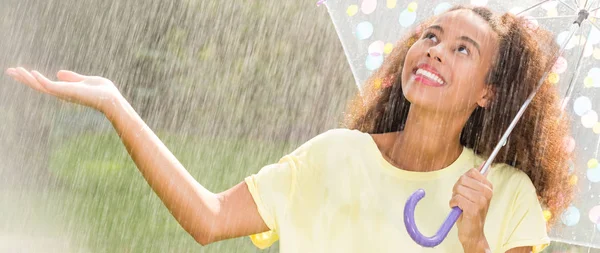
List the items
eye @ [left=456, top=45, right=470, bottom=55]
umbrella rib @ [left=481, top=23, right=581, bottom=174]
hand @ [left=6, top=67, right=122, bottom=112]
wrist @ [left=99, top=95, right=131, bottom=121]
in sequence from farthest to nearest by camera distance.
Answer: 1. eye @ [left=456, top=45, right=470, bottom=55]
2. umbrella rib @ [left=481, top=23, right=581, bottom=174]
3. wrist @ [left=99, top=95, right=131, bottom=121]
4. hand @ [left=6, top=67, right=122, bottom=112]

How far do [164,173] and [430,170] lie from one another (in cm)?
72

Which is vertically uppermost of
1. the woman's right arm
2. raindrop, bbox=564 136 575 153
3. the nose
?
the nose

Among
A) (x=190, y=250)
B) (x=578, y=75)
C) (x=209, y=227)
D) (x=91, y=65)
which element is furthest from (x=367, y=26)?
(x=91, y=65)

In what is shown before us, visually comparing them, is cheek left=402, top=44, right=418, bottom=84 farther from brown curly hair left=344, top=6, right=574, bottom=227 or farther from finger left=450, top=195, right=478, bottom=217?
finger left=450, top=195, right=478, bottom=217

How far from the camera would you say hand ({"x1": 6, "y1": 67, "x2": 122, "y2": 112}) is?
7.42 feet

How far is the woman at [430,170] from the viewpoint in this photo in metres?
2.52

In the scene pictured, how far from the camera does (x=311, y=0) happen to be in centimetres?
1145

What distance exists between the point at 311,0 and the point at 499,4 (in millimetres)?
8681

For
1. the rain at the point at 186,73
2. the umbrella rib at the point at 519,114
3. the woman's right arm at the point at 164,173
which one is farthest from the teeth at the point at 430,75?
the rain at the point at 186,73

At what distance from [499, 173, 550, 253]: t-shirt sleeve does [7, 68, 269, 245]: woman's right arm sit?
2.08 feet

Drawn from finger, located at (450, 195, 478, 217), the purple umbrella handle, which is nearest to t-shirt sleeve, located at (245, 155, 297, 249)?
the purple umbrella handle

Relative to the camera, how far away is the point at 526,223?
8.66ft

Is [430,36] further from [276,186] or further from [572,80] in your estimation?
[276,186]

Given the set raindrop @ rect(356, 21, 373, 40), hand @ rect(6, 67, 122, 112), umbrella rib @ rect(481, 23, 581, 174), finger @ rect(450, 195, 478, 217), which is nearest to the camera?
hand @ rect(6, 67, 122, 112)
